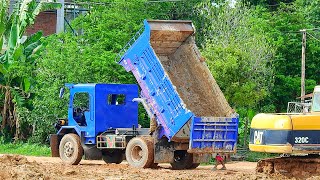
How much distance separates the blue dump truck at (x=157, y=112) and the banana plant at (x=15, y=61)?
7.22m

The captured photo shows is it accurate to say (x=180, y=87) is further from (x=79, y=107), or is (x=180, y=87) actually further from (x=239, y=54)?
(x=239, y=54)

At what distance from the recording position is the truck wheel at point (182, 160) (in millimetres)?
24750

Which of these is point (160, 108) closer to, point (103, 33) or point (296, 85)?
point (103, 33)

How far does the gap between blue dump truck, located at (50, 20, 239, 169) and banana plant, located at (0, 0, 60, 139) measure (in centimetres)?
722

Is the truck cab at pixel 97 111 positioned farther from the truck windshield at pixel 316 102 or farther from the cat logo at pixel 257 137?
the truck windshield at pixel 316 102

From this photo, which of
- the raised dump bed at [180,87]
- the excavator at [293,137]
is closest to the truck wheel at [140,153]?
the raised dump bed at [180,87]

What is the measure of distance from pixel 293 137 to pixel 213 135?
17.4ft

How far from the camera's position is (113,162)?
2638 cm

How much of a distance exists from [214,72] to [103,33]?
199 inches

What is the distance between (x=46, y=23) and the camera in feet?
157

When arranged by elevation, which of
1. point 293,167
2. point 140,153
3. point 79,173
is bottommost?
point 79,173

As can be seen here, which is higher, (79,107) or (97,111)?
(79,107)

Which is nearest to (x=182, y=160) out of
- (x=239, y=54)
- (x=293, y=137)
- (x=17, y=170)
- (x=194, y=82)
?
(x=194, y=82)

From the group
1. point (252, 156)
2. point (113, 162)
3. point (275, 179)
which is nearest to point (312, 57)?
point (252, 156)
